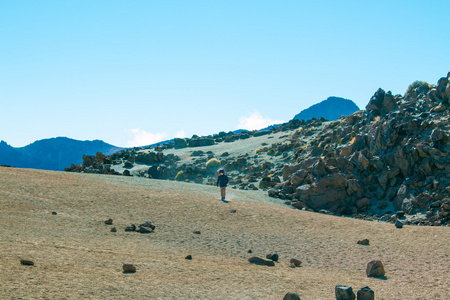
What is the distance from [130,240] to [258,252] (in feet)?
13.1

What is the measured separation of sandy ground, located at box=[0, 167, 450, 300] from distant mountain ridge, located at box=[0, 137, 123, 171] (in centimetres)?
10410

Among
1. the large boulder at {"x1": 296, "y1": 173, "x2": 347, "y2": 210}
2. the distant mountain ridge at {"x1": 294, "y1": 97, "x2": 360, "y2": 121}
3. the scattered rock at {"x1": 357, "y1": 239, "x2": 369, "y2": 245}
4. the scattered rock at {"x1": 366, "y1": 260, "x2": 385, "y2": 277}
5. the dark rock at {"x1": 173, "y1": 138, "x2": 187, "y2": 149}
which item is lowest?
the scattered rock at {"x1": 366, "y1": 260, "x2": 385, "y2": 277}

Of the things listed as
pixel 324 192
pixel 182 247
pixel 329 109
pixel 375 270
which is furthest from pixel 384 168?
pixel 329 109

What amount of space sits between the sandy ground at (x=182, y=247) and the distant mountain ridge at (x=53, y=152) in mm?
104102

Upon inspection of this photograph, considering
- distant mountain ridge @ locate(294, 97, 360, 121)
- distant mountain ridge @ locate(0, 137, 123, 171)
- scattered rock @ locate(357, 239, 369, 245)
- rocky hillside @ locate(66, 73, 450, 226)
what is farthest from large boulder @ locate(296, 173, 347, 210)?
distant mountain ridge @ locate(294, 97, 360, 121)

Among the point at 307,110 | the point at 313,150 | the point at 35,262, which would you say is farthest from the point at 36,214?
the point at 307,110

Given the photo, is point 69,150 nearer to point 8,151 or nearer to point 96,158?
point 8,151

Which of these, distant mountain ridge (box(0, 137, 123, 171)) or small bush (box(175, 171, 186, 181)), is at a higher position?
distant mountain ridge (box(0, 137, 123, 171))

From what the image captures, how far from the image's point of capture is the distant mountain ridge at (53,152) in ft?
388

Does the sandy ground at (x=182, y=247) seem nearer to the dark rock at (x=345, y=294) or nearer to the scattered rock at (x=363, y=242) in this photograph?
the scattered rock at (x=363, y=242)

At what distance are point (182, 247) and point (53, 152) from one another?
12366 centimetres

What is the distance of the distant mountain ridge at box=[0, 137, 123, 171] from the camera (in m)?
118

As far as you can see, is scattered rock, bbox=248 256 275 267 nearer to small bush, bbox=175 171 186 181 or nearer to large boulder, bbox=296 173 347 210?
large boulder, bbox=296 173 347 210

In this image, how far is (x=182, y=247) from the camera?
13.3 meters
